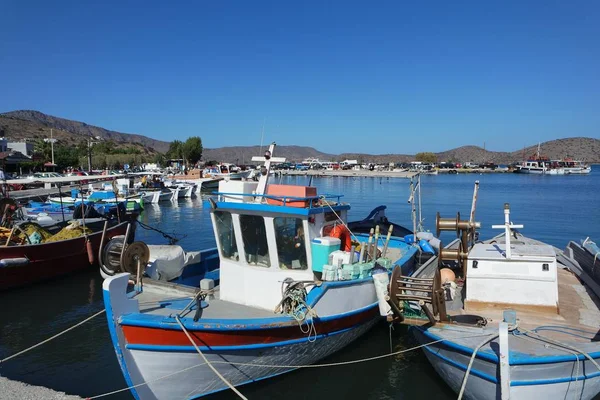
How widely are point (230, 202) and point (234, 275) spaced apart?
1619 mm

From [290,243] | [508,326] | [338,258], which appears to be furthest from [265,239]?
[508,326]

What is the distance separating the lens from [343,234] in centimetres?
1042

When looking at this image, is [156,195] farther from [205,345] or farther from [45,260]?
[205,345]

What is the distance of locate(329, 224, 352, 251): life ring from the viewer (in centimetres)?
1015

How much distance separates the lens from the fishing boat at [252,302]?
7.23m

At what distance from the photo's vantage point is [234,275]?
31.6ft

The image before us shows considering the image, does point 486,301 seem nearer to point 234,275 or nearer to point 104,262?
point 234,275

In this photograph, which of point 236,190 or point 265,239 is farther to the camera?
point 236,190

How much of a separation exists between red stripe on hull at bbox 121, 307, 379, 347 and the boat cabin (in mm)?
1027

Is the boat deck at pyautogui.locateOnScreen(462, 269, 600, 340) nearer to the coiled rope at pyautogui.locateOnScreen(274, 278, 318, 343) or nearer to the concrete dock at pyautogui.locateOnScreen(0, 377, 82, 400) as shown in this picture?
the coiled rope at pyautogui.locateOnScreen(274, 278, 318, 343)

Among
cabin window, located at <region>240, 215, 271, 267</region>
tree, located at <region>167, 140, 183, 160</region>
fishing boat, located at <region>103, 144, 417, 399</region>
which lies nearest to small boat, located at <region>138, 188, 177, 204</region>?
fishing boat, located at <region>103, 144, 417, 399</region>

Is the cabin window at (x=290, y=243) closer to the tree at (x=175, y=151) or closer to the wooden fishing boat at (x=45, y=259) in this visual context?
the wooden fishing boat at (x=45, y=259)

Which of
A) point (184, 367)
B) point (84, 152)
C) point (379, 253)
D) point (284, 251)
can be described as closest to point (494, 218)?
point (379, 253)

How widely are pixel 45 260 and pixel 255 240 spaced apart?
1133cm
